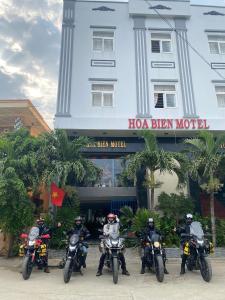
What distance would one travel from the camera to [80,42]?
13.7m

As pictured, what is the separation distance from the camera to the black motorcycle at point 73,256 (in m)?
5.82

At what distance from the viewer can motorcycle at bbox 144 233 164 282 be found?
597 centimetres

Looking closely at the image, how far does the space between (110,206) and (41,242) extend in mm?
6683

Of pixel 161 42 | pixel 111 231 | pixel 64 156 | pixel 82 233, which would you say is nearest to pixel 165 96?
pixel 161 42

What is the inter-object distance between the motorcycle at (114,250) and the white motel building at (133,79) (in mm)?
6057

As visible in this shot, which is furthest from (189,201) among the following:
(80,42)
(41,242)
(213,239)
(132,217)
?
(80,42)

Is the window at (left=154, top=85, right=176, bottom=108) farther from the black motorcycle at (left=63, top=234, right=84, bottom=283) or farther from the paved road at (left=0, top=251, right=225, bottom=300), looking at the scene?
the black motorcycle at (left=63, top=234, right=84, bottom=283)

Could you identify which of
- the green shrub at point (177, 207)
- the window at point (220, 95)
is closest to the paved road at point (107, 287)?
the green shrub at point (177, 207)

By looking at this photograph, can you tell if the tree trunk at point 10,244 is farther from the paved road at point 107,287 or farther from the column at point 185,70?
the column at point 185,70

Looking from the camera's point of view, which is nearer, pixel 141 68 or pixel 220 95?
pixel 141 68

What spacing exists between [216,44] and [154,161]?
→ 27.7 feet

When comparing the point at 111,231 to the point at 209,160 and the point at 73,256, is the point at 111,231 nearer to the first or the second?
the point at 73,256

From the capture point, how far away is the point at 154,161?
9648 millimetres

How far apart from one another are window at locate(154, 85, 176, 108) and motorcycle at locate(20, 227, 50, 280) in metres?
8.46
